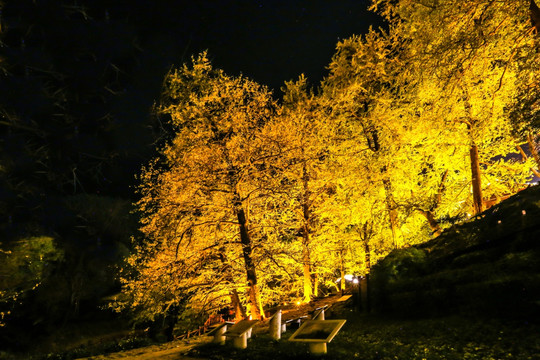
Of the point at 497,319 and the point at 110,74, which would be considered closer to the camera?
the point at 497,319

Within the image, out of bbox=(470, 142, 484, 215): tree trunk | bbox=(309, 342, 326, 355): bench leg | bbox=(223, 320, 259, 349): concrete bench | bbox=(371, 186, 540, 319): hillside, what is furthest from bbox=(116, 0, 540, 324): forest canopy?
bbox=(309, 342, 326, 355): bench leg

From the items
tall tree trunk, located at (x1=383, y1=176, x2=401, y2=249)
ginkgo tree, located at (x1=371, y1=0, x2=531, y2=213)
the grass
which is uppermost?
ginkgo tree, located at (x1=371, y1=0, x2=531, y2=213)

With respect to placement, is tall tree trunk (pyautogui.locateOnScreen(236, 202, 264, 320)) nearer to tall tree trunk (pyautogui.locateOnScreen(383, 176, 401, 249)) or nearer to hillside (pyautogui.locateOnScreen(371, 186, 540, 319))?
hillside (pyautogui.locateOnScreen(371, 186, 540, 319))

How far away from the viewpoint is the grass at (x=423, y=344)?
200 inches

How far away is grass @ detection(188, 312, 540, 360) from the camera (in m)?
5.07

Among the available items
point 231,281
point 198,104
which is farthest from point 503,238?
point 198,104

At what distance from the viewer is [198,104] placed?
36.4 feet

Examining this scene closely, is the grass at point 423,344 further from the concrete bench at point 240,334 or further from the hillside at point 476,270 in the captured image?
the hillside at point 476,270

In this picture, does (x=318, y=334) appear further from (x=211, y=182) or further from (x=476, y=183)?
(x=476, y=183)

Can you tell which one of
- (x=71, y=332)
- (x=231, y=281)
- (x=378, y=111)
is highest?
(x=378, y=111)

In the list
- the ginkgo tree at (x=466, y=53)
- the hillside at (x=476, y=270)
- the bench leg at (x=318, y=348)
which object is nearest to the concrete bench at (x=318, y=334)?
the bench leg at (x=318, y=348)

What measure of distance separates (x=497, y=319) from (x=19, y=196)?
2739 cm

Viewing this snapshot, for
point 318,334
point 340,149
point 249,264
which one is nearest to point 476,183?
point 340,149

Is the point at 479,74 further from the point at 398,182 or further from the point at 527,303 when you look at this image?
the point at 527,303
